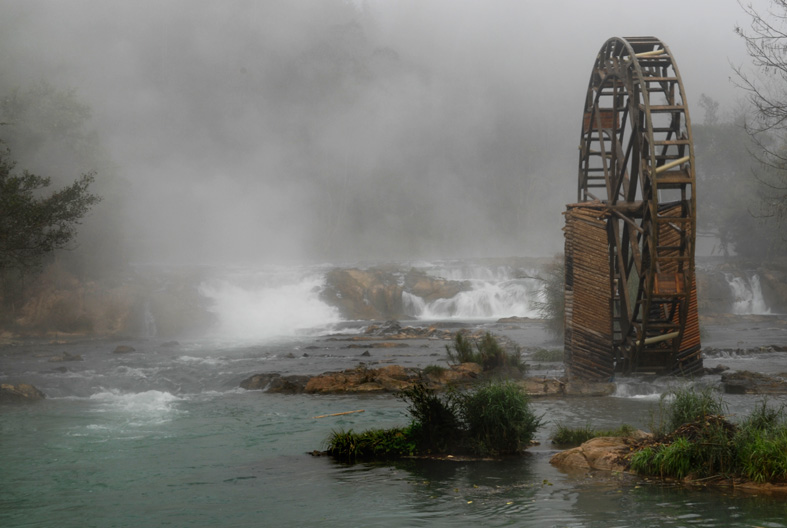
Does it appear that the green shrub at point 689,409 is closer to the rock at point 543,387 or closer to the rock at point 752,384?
the rock at point 543,387

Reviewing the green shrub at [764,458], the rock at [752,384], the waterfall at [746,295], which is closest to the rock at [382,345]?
→ the rock at [752,384]

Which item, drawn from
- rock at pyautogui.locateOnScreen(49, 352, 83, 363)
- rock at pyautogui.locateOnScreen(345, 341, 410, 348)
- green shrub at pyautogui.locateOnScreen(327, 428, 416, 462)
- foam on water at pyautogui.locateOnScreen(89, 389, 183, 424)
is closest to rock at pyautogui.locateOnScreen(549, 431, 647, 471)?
green shrub at pyautogui.locateOnScreen(327, 428, 416, 462)

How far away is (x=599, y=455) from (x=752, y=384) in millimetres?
7843

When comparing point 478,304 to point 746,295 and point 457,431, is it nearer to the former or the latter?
point 746,295

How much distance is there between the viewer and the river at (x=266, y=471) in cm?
797

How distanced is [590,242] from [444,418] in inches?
300

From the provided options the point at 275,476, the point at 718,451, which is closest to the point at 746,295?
the point at 718,451

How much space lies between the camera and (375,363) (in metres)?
23.5

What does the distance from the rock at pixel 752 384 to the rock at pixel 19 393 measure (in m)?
15.7

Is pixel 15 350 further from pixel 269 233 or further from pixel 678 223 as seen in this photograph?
pixel 269 233

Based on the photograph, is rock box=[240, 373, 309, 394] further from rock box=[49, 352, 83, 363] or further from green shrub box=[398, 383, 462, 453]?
rock box=[49, 352, 83, 363]

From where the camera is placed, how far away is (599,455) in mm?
9758

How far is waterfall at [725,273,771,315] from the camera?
157ft

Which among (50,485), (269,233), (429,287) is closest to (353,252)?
(269,233)
